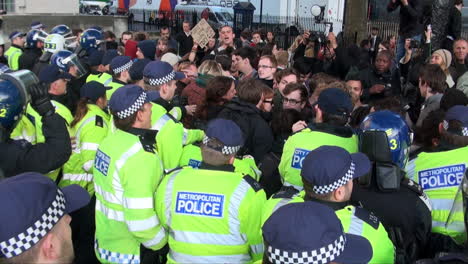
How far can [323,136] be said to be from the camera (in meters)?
3.82

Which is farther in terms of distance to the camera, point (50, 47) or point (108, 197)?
point (50, 47)

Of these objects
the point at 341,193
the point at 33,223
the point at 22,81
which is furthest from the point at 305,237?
the point at 22,81

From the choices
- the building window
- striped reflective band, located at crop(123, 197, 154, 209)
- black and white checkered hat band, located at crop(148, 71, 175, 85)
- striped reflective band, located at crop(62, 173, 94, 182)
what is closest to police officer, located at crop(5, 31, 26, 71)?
striped reflective band, located at crop(62, 173, 94, 182)

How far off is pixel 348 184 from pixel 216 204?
0.79m

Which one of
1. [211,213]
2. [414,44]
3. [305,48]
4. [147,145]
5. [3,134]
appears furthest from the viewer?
[305,48]

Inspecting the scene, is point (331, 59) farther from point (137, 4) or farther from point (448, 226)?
point (137, 4)

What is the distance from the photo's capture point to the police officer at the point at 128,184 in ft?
10.8

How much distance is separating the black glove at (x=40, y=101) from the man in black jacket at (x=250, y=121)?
1693mm

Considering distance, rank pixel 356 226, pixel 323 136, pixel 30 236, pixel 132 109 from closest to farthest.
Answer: pixel 30 236
pixel 356 226
pixel 132 109
pixel 323 136

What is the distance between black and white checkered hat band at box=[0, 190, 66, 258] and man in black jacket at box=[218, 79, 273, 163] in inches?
117

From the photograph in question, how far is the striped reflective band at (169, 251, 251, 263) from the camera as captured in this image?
10.1 ft

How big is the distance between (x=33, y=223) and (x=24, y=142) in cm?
215

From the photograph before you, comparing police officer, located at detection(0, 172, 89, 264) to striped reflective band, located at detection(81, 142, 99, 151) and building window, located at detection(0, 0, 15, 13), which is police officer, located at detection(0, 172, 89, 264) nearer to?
striped reflective band, located at detection(81, 142, 99, 151)

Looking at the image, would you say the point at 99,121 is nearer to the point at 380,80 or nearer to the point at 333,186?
the point at 333,186
